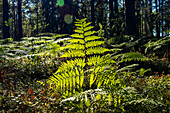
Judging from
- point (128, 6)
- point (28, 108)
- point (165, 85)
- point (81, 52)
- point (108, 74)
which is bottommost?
point (28, 108)

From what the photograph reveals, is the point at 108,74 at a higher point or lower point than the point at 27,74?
higher

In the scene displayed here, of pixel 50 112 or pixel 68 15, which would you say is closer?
pixel 50 112

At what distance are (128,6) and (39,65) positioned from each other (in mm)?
5723

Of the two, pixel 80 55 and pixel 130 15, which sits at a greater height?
pixel 130 15

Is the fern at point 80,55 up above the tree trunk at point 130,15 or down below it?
below

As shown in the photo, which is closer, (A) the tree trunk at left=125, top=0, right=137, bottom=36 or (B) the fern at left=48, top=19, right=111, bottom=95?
(B) the fern at left=48, top=19, right=111, bottom=95

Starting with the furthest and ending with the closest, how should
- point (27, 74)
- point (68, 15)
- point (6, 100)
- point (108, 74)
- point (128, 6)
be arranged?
1. point (68, 15)
2. point (128, 6)
3. point (27, 74)
4. point (6, 100)
5. point (108, 74)

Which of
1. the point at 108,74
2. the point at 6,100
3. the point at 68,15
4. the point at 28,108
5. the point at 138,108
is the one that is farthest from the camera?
the point at 68,15

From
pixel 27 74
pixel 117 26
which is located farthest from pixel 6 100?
pixel 117 26

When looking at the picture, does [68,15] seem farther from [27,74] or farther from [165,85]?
[165,85]

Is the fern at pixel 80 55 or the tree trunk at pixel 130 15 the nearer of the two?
the fern at pixel 80 55

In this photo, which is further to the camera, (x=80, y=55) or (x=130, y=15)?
(x=130, y=15)

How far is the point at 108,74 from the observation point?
2.13 metres

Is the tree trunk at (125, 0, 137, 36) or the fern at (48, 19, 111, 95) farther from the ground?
the tree trunk at (125, 0, 137, 36)
